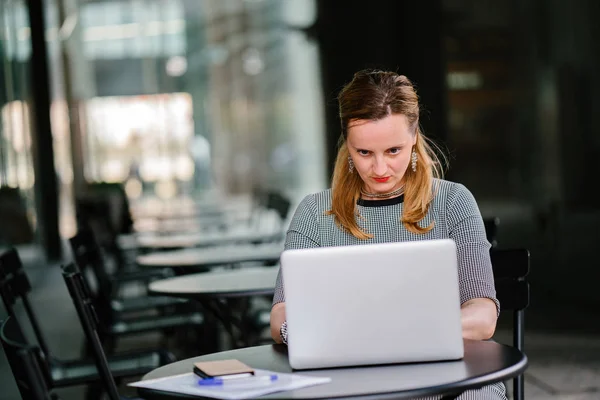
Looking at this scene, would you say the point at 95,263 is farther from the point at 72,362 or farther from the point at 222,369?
the point at 222,369

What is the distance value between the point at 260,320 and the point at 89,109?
11.7 m

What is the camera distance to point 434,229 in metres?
2.78

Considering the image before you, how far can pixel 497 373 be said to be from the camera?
7.07 ft

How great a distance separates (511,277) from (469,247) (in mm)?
621

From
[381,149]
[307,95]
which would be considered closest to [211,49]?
[307,95]

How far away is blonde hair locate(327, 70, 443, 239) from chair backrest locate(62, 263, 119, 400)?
0.80 metres

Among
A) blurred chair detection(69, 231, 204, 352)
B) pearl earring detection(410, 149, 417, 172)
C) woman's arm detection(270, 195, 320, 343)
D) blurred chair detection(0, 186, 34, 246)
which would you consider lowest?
blurred chair detection(0, 186, 34, 246)

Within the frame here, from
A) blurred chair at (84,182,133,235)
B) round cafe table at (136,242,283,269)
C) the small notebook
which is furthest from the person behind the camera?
blurred chair at (84,182,133,235)

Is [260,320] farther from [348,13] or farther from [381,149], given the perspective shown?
[348,13]

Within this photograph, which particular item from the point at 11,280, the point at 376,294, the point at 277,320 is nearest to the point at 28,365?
the point at 376,294

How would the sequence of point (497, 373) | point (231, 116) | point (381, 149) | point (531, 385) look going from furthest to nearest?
point (231, 116) → point (531, 385) → point (381, 149) → point (497, 373)

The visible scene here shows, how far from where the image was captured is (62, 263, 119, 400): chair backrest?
308 cm

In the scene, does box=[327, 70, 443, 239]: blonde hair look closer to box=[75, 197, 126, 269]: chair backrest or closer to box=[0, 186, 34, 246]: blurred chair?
box=[75, 197, 126, 269]: chair backrest

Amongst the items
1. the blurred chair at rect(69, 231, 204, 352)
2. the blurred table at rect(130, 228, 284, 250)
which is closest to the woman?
the blurred chair at rect(69, 231, 204, 352)
